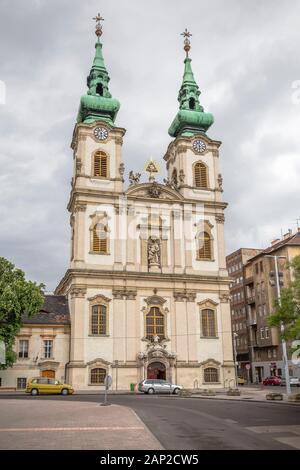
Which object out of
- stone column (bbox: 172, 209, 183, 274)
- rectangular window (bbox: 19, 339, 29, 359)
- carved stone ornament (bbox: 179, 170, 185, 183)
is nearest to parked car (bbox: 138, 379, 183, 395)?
rectangular window (bbox: 19, 339, 29, 359)

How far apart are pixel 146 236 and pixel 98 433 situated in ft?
132

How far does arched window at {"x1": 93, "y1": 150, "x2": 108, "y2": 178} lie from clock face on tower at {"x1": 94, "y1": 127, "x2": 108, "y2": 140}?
1733 mm

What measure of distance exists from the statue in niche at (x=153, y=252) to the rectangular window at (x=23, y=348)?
14.9 m

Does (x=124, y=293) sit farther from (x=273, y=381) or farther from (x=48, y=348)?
(x=273, y=381)

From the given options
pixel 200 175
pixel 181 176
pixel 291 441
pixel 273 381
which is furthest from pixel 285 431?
pixel 273 381

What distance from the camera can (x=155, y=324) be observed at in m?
52.0

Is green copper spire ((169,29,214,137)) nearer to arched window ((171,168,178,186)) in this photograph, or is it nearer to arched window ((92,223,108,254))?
arched window ((171,168,178,186))

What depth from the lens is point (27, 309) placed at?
1618 inches

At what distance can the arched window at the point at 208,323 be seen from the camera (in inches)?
2092

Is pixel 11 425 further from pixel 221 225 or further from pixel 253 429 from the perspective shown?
pixel 221 225

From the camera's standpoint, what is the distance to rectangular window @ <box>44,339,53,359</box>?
4950cm

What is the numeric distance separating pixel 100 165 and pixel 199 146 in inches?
492

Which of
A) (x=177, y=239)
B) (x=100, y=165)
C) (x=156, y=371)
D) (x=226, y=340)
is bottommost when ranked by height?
(x=156, y=371)

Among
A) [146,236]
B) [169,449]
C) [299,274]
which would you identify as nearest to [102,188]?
[146,236]
